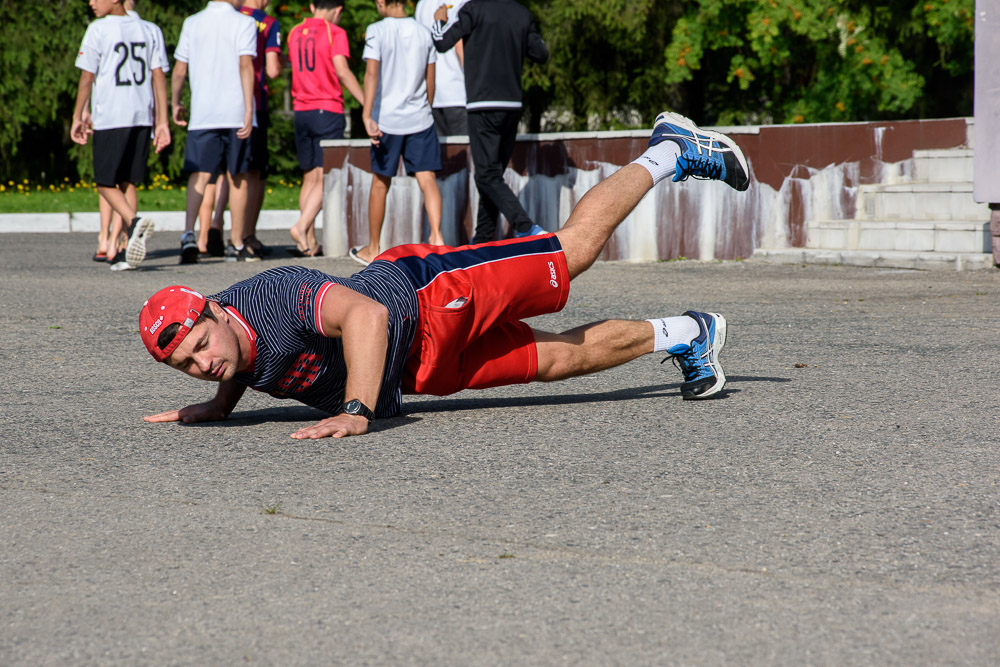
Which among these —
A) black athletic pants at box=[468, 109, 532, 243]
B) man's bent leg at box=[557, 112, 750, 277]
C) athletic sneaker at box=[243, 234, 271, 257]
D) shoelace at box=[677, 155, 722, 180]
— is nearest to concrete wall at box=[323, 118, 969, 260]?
black athletic pants at box=[468, 109, 532, 243]

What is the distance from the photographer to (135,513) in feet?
11.7

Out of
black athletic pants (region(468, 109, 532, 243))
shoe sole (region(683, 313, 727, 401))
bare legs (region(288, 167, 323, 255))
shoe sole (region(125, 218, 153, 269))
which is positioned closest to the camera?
shoe sole (region(683, 313, 727, 401))

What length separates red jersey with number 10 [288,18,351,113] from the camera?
1139 cm

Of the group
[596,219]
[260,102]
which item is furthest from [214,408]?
[260,102]

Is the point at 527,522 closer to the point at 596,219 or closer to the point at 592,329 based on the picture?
the point at 592,329

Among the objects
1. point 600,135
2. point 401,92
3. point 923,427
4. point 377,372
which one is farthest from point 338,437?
point 600,135

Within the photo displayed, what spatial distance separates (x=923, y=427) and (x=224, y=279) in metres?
6.18

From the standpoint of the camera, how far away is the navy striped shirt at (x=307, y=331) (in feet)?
14.3

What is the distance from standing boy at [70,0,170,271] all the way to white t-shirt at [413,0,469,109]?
240 cm

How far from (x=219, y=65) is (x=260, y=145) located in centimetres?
76

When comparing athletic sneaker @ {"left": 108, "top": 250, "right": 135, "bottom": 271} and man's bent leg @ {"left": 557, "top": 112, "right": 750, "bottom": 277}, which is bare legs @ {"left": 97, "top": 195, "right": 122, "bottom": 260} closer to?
athletic sneaker @ {"left": 108, "top": 250, "right": 135, "bottom": 271}

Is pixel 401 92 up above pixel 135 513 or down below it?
above

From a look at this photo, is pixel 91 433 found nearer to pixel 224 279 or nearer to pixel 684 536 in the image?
pixel 684 536

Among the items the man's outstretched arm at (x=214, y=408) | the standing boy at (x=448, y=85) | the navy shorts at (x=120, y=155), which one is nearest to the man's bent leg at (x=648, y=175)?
the man's outstretched arm at (x=214, y=408)
